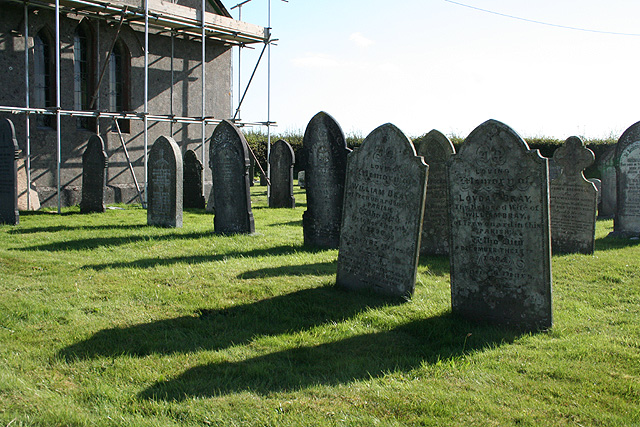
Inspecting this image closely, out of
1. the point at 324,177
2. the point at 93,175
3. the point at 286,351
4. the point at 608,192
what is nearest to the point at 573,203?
the point at 324,177

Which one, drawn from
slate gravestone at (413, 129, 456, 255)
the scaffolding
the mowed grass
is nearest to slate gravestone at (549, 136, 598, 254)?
the mowed grass

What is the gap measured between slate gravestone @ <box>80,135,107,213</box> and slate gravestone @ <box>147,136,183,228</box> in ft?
8.48

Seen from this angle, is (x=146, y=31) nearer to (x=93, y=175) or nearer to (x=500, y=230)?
(x=93, y=175)

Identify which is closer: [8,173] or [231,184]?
[231,184]

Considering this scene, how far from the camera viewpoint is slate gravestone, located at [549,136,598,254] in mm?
8828

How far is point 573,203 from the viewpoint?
902 centimetres

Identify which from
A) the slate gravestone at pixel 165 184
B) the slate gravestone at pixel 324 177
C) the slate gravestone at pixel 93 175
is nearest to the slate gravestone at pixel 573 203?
the slate gravestone at pixel 324 177

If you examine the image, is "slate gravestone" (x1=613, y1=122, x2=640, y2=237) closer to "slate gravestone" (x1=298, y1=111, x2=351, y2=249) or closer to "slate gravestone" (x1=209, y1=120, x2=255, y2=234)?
"slate gravestone" (x1=298, y1=111, x2=351, y2=249)

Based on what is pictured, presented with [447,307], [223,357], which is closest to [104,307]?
[223,357]

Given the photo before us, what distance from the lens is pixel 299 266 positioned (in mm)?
7477

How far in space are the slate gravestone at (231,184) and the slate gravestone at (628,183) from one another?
7183 millimetres

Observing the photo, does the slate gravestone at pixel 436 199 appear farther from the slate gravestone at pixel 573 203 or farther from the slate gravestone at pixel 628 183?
the slate gravestone at pixel 628 183

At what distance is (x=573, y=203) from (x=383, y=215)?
15.2 ft

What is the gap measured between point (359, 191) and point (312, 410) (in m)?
3.18
